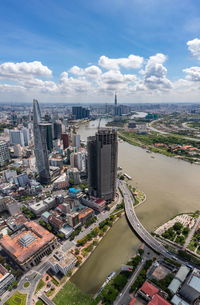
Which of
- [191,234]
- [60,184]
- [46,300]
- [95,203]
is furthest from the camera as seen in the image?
[60,184]

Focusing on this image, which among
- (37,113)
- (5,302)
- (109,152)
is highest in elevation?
(37,113)

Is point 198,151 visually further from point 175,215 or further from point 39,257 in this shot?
point 39,257

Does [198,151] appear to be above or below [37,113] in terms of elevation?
below

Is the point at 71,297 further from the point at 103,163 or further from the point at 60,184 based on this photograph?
the point at 60,184

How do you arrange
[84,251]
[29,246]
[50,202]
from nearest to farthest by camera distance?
[29,246], [84,251], [50,202]

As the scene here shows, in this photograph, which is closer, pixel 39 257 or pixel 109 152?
pixel 39 257

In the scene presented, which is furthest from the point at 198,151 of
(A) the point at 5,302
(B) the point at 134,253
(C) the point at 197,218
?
(A) the point at 5,302

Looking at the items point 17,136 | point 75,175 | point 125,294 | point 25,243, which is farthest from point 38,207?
point 17,136

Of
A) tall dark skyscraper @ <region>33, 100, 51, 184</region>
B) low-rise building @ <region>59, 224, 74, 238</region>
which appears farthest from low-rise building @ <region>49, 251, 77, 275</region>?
tall dark skyscraper @ <region>33, 100, 51, 184</region>
